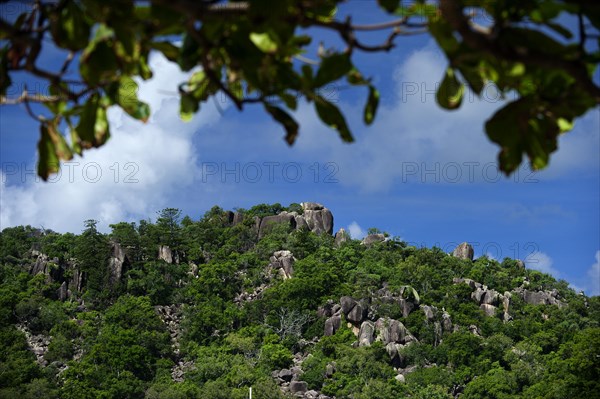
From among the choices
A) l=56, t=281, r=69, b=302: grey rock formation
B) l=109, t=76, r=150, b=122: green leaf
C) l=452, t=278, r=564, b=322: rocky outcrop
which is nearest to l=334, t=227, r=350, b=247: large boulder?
l=452, t=278, r=564, b=322: rocky outcrop

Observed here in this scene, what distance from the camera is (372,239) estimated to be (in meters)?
53.7

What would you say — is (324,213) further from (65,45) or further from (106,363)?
(65,45)

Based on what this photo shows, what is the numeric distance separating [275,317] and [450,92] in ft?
138

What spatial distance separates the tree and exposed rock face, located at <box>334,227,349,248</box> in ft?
169

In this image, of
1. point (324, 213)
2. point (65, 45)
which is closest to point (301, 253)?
point (324, 213)

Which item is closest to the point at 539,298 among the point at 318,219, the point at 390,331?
the point at 390,331

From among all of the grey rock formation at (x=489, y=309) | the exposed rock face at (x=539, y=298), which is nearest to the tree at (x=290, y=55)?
the grey rock formation at (x=489, y=309)

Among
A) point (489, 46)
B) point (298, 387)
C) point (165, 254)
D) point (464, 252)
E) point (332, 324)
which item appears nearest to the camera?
point (489, 46)

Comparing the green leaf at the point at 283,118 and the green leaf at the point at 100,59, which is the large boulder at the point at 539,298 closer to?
the green leaf at the point at 283,118

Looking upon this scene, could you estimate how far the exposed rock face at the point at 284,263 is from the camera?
48.0 m

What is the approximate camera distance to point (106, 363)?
36875mm

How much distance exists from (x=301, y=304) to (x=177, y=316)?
7.77 metres

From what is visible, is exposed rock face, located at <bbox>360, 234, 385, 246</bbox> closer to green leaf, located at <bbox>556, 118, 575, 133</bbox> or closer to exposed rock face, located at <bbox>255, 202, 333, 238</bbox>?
exposed rock face, located at <bbox>255, 202, 333, 238</bbox>

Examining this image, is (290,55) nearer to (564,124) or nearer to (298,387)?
(564,124)
